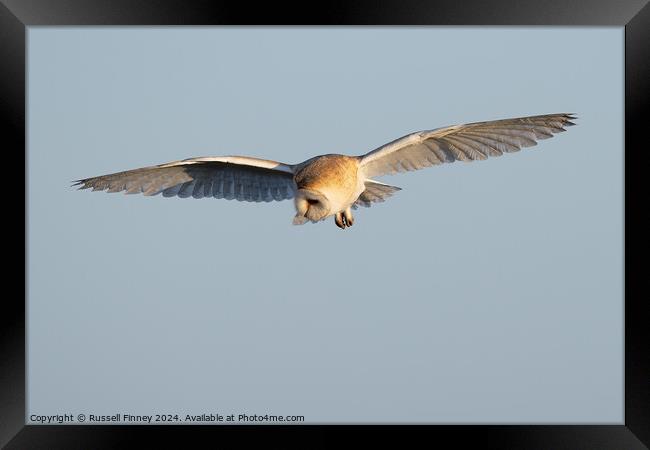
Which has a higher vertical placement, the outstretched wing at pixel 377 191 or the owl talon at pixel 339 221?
the outstretched wing at pixel 377 191

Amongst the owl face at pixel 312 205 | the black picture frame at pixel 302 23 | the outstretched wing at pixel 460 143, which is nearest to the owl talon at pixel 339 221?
the outstretched wing at pixel 460 143

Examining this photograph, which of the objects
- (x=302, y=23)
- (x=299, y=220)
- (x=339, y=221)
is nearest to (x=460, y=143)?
(x=339, y=221)

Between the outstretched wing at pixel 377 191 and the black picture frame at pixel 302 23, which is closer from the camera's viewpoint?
the black picture frame at pixel 302 23

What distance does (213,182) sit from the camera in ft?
25.4

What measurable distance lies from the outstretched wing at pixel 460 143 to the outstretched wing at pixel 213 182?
0.94 m

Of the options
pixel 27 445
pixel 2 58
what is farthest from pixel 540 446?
pixel 2 58

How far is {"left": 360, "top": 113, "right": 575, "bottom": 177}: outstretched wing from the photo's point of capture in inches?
253

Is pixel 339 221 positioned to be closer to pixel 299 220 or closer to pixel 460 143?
pixel 299 220

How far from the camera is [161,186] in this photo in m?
7.64

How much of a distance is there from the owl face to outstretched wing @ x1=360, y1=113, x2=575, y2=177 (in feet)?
1.70

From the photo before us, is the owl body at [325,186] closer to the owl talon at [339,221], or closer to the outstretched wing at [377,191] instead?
the owl talon at [339,221]

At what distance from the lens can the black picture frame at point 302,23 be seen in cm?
572

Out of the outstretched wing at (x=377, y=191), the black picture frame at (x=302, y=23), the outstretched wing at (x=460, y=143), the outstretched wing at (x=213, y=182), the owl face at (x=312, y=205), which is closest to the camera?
the black picture frame at (x=302, y=23)

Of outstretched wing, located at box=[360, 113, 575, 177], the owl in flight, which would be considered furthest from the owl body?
outstretched wing, located at box=[360, 113, 575, 177]
